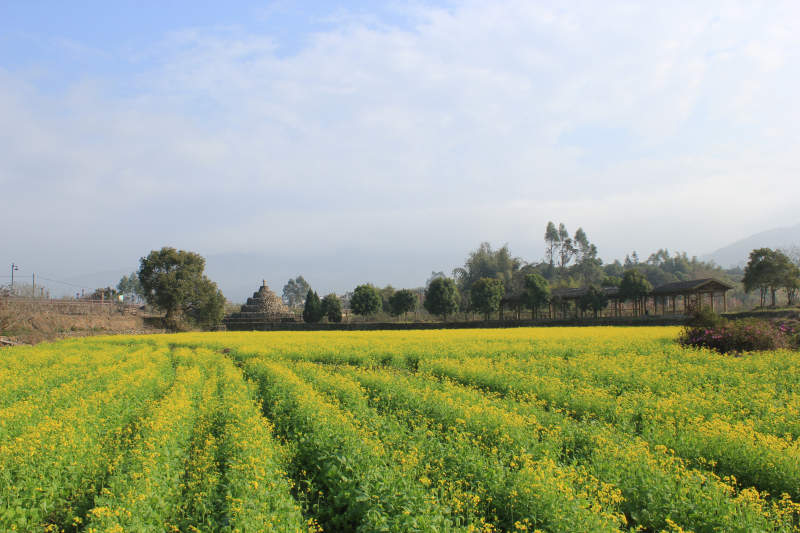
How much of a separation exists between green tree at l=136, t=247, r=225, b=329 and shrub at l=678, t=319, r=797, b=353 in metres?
50.3

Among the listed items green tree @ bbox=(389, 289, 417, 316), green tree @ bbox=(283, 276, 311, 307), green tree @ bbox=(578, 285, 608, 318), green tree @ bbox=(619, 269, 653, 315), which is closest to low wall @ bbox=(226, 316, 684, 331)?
green tree @ bbox=(578, 285, 608, 318)

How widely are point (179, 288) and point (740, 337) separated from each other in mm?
52150

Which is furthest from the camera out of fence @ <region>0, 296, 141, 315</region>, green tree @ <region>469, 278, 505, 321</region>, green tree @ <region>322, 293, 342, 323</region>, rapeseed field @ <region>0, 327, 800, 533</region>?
green tree @ <region>322, 293, 342, 323</region>

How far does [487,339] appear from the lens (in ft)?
85.6

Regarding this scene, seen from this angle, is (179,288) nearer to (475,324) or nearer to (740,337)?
(475,324)

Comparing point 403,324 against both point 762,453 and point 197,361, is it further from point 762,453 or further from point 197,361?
point 762,453

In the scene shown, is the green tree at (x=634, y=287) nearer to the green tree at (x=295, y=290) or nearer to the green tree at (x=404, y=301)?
the green tree at (x=404, y=301)

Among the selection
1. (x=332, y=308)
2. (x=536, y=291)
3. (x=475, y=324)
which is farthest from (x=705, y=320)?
(x=332, y=308)

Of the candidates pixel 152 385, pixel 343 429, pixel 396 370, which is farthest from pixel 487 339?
pixel 343 429

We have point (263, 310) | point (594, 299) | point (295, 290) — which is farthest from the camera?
point (295, 290)

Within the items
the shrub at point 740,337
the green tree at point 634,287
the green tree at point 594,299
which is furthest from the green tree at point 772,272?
the shrub at point 740,337

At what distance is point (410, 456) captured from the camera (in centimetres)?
670

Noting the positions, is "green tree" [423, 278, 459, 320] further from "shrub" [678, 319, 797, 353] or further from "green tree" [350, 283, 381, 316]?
"shrub" [678, 319, 797, 353]

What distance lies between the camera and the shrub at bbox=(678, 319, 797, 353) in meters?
18.7
